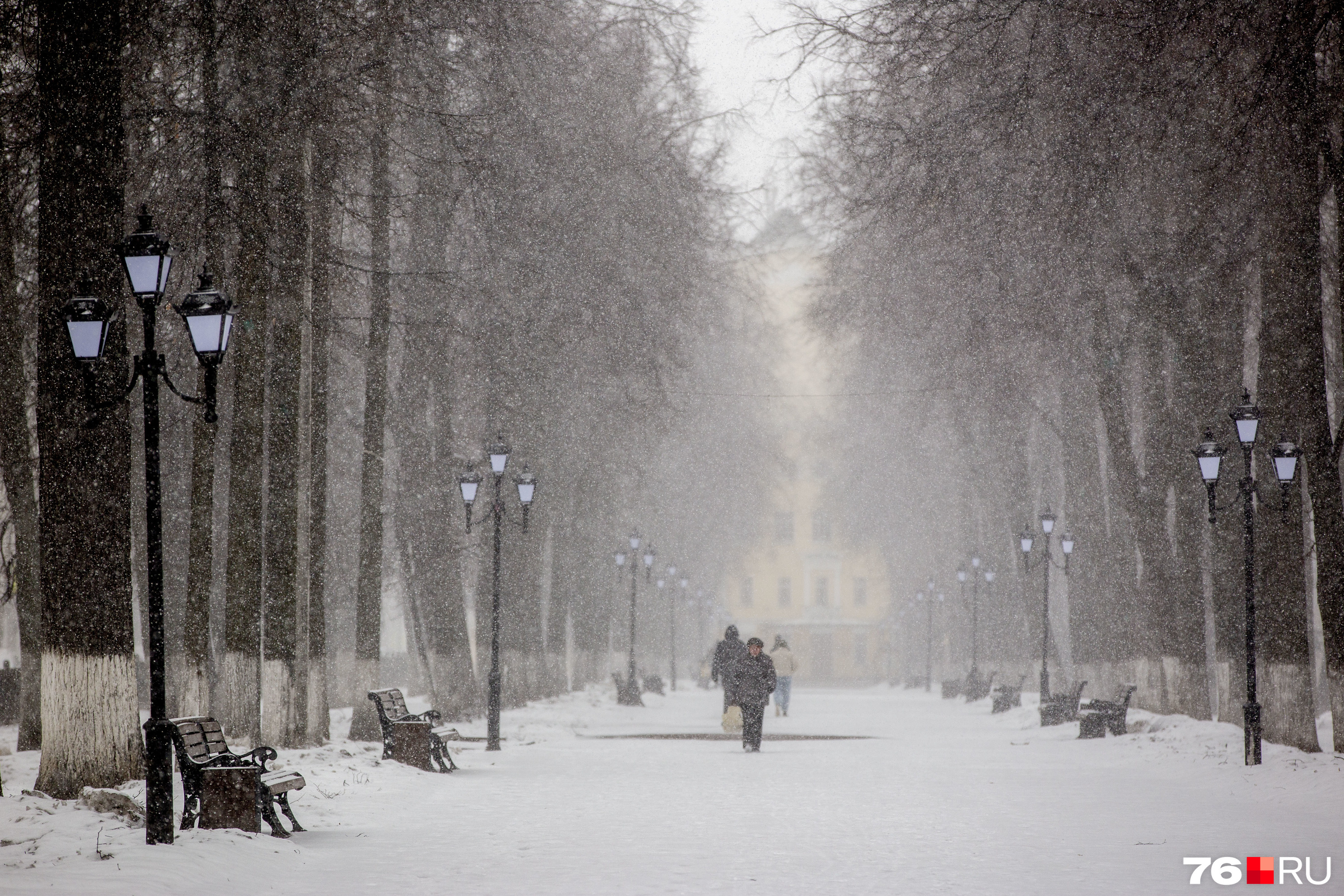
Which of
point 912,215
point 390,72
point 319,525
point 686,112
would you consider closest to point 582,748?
point 319,525

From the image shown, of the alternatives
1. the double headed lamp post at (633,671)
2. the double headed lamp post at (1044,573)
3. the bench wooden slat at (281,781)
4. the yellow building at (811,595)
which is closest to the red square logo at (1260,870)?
the bench wooden slat at (281,781)

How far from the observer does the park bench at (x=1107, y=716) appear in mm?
21766

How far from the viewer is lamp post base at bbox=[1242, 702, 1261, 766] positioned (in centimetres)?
1540

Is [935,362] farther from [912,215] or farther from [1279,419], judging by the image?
[1279,419]

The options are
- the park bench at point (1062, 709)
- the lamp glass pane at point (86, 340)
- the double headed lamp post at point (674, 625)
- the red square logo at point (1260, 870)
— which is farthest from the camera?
the double headed lamp post at point (674, 625)

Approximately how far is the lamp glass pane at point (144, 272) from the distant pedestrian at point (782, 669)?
20.0m

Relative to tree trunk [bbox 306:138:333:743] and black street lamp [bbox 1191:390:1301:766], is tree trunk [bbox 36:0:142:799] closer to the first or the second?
tree trunk [bbox 306:138:333:743]

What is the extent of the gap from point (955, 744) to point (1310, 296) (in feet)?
32.0

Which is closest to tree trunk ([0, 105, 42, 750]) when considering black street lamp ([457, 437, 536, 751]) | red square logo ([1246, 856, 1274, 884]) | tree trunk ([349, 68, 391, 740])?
tree trunk ([349, 68, 391, 740])

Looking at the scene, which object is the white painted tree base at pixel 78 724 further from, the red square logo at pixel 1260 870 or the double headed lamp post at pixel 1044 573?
the double headed lamp post at pixel 1044 573

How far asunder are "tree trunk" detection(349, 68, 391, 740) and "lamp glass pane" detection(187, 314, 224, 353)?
9369 millimetres

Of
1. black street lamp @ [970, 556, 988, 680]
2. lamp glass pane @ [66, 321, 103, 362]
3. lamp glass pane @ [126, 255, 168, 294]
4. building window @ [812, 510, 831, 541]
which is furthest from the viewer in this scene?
building window @ [812, 510, 831, 541]

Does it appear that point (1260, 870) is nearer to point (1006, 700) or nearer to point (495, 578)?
point (495, 578)

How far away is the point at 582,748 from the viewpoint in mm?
20984
